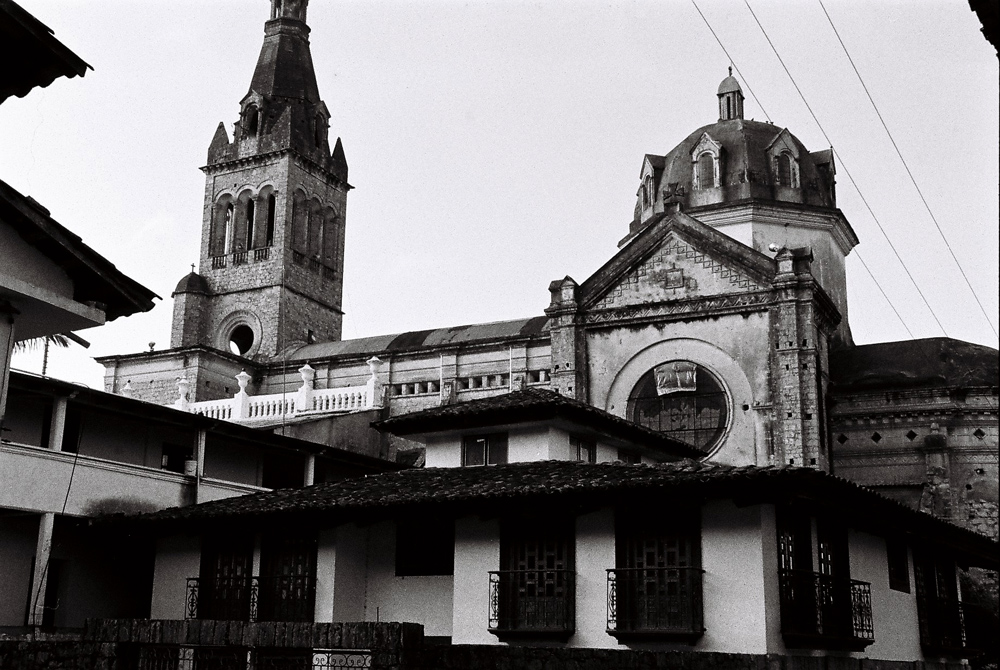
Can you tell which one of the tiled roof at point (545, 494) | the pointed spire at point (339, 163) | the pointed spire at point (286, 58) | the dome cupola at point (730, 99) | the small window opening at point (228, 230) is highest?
the pointed spire at point (286, 58)

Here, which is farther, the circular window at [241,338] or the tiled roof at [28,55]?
the circular window at [241,338]

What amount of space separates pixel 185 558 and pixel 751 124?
102 feet

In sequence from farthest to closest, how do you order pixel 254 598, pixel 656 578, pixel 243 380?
1. pixel 243 380
2. pixel 254 598
3. pixel 656 578

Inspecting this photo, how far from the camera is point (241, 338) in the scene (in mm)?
59625

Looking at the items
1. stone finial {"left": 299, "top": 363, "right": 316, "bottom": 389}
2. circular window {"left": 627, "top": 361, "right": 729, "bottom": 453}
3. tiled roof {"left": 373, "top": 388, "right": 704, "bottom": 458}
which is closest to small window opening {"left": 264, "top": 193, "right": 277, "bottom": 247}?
stone finial {"left": 299, "top": 363, "right": 316, "bottom": 389}

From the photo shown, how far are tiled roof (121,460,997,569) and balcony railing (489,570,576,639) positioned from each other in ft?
4.31

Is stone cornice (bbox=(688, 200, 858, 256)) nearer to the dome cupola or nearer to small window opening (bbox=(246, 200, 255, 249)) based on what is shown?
the dome cupola

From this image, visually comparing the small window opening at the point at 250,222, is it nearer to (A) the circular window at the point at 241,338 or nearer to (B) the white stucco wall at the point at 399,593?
(A) the circular window at the point at 241,338

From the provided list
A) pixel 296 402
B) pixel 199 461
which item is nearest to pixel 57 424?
pixel 199 461

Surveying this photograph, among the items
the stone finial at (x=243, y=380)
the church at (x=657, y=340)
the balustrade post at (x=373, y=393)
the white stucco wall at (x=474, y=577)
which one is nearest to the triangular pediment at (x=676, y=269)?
the church at (x=657, y=340)

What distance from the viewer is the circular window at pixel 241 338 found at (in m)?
59.1

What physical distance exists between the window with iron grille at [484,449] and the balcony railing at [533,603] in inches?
192

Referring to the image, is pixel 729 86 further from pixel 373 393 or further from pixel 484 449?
pixel 484 449

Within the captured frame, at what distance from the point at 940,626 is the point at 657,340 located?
15521mm
